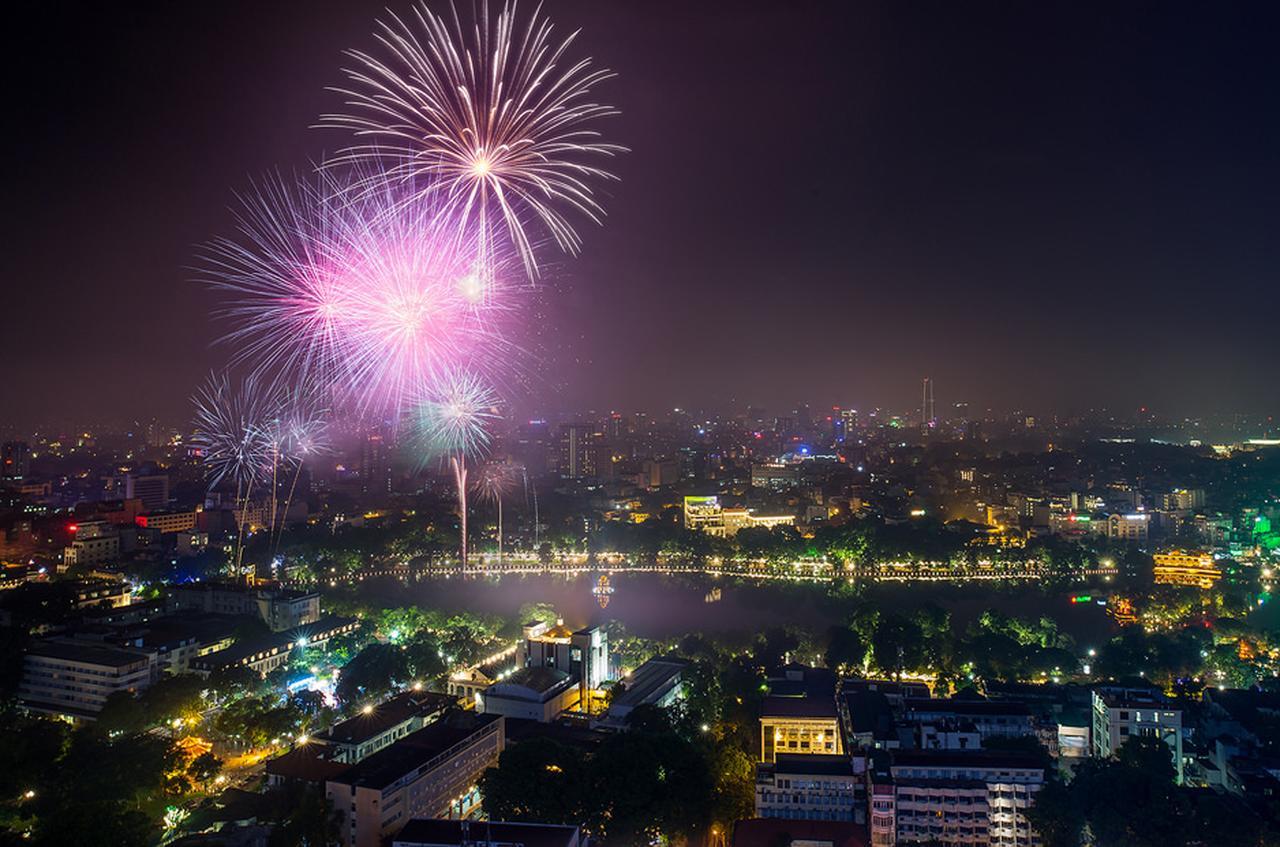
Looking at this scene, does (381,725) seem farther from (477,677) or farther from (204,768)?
(477,677)

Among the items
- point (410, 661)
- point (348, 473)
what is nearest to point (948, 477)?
point (348, 473)

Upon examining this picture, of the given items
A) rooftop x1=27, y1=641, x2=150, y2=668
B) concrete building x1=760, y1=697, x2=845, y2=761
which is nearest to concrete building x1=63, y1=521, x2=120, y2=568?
rooftop x1=27, y1=641, x2=150, y2=668

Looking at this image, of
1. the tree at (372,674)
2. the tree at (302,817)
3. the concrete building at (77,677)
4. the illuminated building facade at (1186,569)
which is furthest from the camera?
the illuminated building facade at (1186,569)

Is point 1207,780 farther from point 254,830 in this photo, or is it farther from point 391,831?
point 254,830

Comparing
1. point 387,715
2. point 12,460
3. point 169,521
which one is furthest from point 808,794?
point 12,460

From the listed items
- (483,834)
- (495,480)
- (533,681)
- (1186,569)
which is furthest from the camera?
(495,480)

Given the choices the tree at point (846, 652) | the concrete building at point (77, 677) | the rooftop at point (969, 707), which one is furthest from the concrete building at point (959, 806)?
the concrete building at point (77, 677)

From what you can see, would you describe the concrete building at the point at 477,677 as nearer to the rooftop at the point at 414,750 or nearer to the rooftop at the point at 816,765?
the rooftop at the point at 414,750
